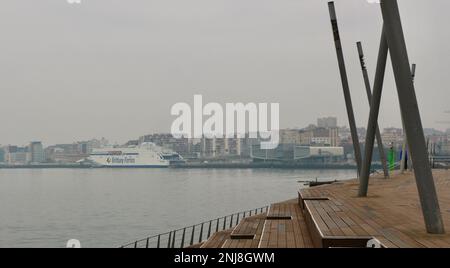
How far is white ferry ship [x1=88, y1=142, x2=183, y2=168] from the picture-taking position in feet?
573

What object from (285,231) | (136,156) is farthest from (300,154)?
(285,231)

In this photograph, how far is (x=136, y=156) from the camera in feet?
589

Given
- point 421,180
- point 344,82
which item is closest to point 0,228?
point 344,82

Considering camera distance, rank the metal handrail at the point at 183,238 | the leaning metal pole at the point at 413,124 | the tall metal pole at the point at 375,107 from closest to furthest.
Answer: the leaning metal pole at the point at 413,124 → the tall metal pole at the point at 375,107 → the metal handrail at the point at 183,238

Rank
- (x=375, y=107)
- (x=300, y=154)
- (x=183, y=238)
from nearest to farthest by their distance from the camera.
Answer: (x=375, y=107)
(x=183, y=238)
(x=300, y=154)

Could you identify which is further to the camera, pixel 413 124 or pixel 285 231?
pixel 285 231

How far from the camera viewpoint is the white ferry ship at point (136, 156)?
573ft

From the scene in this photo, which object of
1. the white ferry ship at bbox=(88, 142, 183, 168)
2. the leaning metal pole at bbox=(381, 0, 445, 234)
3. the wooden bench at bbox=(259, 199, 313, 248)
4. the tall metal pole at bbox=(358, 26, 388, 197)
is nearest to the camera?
the leaning metal pole at bbox=(381, 0, 445, 234)

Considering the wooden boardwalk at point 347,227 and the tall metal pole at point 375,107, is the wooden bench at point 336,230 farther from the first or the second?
the tall metal pole at point 375,107

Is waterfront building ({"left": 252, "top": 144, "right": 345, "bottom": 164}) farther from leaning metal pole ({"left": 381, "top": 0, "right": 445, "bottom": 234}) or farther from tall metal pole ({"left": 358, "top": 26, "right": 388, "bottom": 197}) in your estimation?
leaning metal pole ({"left": 381, "top": 0, "right": 445, "bottom": 234})

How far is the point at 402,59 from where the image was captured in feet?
23.7

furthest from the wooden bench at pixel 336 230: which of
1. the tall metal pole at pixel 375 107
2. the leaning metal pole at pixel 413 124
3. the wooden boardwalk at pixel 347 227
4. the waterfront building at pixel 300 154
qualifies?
the waterfront building at pixel 300 154

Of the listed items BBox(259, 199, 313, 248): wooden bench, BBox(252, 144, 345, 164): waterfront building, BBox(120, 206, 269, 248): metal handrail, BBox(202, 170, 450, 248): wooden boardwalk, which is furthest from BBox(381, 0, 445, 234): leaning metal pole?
BBox(252, 144, 345, 164): waterfront building

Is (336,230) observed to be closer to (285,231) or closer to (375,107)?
(285,231)
